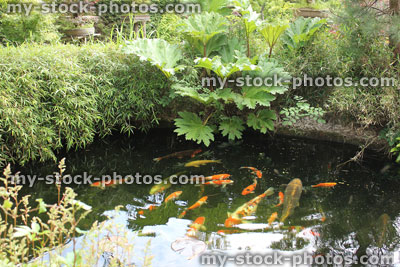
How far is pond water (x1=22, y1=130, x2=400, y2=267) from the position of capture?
10.4ft

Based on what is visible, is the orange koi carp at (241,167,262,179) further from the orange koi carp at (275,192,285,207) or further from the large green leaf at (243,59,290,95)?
the large green leaf at (243,59,290,95)

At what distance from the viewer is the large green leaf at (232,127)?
5.04 metres

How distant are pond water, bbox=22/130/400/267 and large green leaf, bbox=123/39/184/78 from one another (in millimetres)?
1047

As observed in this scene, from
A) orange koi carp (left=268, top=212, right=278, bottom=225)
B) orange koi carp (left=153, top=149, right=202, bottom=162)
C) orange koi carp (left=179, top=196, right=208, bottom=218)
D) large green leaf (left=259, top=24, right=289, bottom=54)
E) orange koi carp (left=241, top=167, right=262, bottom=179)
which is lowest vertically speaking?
orange koi carp (left=268, top=212, right=278, bottom=225)

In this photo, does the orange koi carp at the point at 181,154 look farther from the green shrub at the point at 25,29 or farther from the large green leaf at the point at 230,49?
the green shrub at the point at 25,29

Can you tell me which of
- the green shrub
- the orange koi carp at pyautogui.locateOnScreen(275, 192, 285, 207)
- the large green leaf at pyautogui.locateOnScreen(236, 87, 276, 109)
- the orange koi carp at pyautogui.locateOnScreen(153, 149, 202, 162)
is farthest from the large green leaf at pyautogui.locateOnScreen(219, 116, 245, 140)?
the green shrub

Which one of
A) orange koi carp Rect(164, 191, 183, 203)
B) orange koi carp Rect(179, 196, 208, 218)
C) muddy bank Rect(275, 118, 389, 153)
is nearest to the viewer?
orange koi carp Rect(179, 196, 208, 218)

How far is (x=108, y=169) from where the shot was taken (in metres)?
4.63

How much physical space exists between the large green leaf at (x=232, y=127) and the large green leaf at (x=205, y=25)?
1075 mm

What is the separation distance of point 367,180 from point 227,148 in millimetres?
1739

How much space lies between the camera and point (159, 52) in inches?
202

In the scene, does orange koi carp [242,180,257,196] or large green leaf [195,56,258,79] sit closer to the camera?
orange koi carp [242,180,257,196]

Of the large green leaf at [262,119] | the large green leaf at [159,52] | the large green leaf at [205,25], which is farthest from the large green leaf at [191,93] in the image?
the large green leaf at [205,25]

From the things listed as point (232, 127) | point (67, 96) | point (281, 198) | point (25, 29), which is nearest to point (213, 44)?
point (232, 127)
